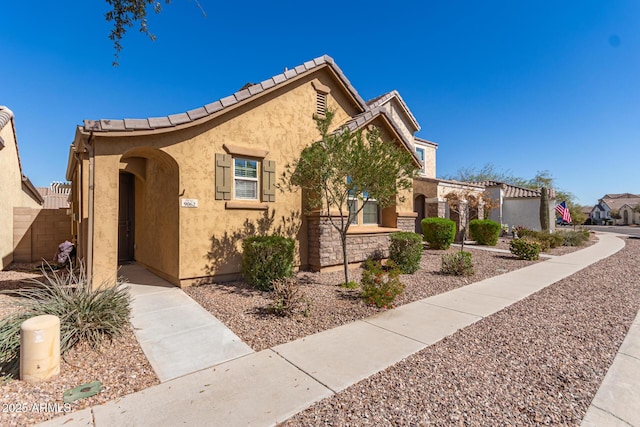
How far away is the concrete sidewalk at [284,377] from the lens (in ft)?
9.44

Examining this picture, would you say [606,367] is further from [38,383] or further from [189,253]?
[189,253]

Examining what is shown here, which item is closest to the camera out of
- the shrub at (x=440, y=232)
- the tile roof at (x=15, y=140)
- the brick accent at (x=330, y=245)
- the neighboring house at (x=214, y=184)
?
the neighboring house at (x=214, y=184)

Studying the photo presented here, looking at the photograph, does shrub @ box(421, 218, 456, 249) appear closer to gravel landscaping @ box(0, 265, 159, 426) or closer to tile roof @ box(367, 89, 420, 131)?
tile roof @ box(367, 89, 420, 131)

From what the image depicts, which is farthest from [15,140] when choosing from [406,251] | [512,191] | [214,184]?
[512,191]

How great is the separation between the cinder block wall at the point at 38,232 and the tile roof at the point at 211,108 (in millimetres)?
8300

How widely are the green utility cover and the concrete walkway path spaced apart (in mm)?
603

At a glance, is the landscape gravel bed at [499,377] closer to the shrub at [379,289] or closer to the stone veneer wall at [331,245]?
the shrub at [379,289]

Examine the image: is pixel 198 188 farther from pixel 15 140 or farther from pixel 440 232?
pixel 440 232

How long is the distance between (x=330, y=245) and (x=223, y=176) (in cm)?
379

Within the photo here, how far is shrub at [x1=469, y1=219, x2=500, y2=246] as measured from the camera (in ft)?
55.6

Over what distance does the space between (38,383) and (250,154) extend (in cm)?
624

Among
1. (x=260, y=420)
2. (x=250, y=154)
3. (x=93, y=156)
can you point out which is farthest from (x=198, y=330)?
(x=250, y=154)

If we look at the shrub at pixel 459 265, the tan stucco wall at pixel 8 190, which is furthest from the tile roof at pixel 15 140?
the shrub at pixel 459 265

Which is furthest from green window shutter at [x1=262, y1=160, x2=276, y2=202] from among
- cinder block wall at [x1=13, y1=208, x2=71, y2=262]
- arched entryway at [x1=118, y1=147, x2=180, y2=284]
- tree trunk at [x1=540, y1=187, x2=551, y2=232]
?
tree trunk at [x1=540, y1=187, x2=551, y2=232]
